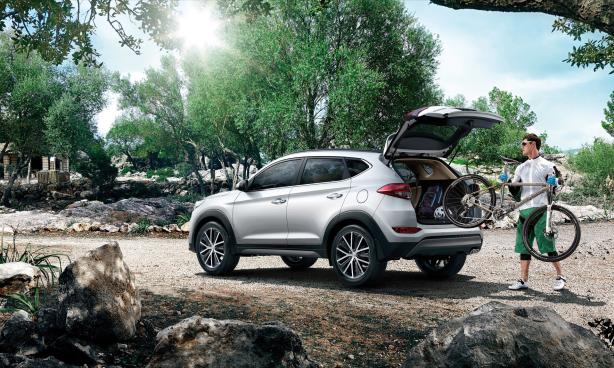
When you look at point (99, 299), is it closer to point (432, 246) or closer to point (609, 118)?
point (432, 246)

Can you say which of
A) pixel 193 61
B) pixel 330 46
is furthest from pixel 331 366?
pixel 193 61

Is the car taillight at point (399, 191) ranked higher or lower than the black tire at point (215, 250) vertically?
higher

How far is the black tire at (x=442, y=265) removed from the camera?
34.0 feet

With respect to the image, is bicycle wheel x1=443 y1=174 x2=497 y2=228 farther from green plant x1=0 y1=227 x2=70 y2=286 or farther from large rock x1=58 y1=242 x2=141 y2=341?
green plant x1=0 y1=227 x2=70 y2=286

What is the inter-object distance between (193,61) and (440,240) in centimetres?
3206

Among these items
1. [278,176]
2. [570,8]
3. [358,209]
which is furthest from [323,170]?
[570,8]

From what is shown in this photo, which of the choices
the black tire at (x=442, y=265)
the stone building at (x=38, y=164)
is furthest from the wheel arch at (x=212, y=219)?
the stone building at (x=38, y=164)

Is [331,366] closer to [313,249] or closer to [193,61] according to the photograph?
[313,249]

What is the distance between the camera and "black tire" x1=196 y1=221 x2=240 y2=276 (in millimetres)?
10469

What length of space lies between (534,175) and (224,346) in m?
Result: 5.34

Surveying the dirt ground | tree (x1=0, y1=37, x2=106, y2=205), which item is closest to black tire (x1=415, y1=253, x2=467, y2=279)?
the dirt ground

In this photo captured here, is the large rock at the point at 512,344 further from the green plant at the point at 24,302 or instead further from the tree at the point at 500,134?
the tree at the point at 500,134

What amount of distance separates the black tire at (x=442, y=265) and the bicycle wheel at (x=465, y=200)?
1386 mm

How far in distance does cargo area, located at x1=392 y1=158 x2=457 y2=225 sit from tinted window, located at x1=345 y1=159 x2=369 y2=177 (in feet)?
1.44
